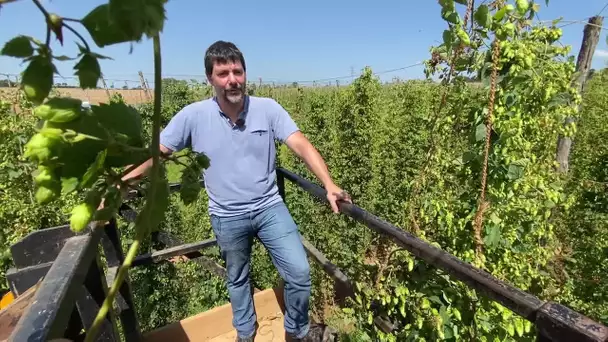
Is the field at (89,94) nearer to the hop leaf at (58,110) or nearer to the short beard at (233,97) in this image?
the hop leaf at (58,110)

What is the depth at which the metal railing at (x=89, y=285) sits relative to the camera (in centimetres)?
83

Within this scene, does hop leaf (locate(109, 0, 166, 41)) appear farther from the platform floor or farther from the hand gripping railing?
Answer: the platform floor

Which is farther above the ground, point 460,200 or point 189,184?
point 189,184

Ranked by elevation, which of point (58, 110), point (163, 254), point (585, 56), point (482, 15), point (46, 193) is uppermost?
point (585, 56)

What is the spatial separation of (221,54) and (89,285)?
164 centimetres

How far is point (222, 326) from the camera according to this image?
9.29 ft

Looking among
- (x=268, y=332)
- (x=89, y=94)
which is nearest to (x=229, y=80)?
(x=268, y=332)

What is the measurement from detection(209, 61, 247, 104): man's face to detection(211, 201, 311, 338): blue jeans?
0.73 meters

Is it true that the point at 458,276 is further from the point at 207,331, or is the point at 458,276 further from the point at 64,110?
the point at 207,331

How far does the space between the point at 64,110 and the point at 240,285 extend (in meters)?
2.25

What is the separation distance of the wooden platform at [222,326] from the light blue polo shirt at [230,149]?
0.76 m

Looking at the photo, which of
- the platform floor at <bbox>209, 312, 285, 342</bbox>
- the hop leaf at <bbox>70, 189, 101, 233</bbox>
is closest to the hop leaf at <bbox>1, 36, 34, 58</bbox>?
the hop leaf at <bbox>70, 189, 101, 233</bbox>

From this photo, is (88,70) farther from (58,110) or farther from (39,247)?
(39,247)

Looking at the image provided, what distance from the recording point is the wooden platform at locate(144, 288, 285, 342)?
2617 millimetres
